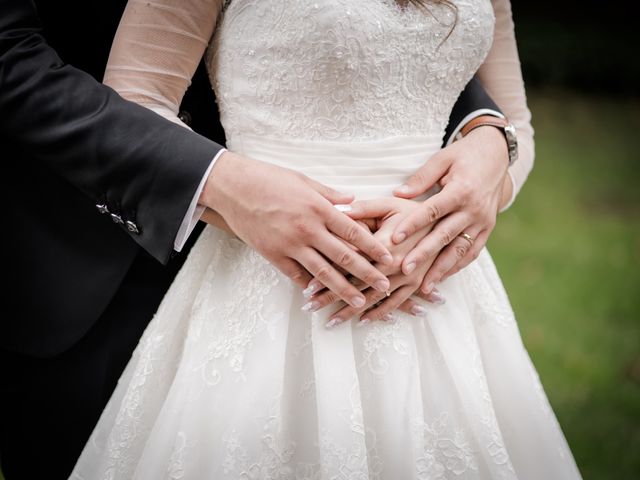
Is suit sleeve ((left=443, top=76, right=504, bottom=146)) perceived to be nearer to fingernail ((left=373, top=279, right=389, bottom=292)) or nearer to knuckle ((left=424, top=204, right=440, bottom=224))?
knuckle ((left=424, top=204, right=440, bottom=224))

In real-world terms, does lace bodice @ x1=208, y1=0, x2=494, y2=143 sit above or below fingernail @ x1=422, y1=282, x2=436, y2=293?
above

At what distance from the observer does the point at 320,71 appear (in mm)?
1401

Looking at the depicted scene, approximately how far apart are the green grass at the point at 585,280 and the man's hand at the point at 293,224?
2.43 meters

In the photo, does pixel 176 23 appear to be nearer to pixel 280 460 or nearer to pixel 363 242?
pixel 363 242

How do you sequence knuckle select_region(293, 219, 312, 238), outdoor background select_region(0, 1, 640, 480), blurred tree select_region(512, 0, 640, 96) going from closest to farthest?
knuckle select_region(293, 219, 312, 238)
outdoor background select_region(0, 1, 640, 480)
blurred tree select_region(512, 0, 640, 96)

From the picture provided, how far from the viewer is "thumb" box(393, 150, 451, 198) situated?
148 centimetres

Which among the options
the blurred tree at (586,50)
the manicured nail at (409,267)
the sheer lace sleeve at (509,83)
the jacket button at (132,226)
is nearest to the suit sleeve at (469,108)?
the sheer lace sleeve at (509,83)

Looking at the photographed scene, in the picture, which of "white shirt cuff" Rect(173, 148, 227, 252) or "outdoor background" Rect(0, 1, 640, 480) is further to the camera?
"outdoor background" Rect(0, 1, 640, 480)

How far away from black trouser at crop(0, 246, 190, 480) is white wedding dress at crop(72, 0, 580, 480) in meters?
0.17

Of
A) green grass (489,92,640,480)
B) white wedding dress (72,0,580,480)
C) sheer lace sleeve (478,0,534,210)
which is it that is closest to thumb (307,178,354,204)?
white wedding dress (72,0,580,480)

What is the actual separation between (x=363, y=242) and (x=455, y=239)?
0.88 feet

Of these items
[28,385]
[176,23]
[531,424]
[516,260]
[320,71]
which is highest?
[176,23]

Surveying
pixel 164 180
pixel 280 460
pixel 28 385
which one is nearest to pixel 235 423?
pixel 280 460

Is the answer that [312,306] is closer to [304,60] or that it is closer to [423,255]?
[423,255]
